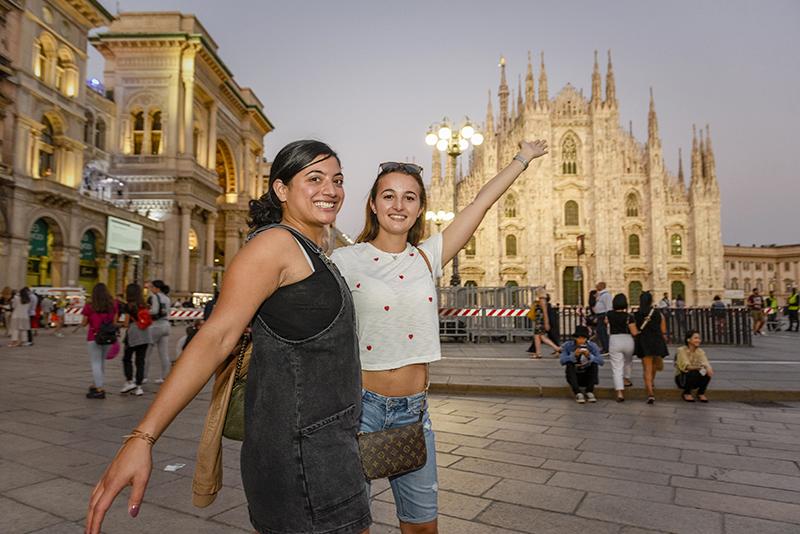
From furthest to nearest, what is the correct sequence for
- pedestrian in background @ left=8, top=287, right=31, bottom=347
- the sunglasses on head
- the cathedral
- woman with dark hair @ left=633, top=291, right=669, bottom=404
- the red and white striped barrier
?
the cathedral → the red and white striped barrier → pedestrian in background @ left=8, top=287, right=31, bottom=347 → woman with dark hair @ left=633, top=291, right=669, bottom=404 → the sunglasses on head

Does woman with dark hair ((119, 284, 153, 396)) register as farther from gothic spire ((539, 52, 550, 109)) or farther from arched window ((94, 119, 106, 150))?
gothic spire ((539, 52, 550, 109))

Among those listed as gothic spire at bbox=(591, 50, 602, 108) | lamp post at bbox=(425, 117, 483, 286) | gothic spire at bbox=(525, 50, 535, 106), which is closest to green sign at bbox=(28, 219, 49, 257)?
lamp post at bbox=(425, 117, 483, 286)

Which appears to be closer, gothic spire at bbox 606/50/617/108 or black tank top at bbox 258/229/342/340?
black tank top at bbox 258/229/342/340

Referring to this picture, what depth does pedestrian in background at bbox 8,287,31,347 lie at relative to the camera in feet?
44.5

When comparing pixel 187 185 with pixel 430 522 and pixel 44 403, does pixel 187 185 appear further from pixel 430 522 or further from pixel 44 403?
pixel 430 522

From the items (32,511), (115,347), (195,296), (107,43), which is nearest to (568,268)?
(195,296)

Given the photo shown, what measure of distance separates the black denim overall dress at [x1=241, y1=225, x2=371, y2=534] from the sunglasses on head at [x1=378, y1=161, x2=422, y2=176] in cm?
91

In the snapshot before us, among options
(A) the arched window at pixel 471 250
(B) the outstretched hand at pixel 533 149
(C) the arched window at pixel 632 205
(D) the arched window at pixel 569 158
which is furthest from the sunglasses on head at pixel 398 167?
(C) the arched window at pixel 632 205

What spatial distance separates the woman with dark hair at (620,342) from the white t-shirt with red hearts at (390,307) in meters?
5.94

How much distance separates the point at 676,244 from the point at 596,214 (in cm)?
748

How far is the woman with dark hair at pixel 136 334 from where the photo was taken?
7441 millimetres

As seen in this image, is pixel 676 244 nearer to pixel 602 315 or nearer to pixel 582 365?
A: pixel 602 315

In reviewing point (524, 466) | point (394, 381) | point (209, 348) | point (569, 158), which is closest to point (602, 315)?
point (524, 466)

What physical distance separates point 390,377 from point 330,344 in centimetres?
62
